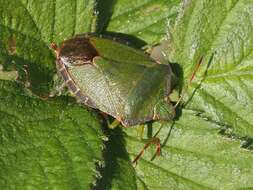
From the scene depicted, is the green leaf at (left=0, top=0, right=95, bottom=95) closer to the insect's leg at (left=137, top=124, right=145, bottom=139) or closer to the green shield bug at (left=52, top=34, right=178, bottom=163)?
the green shield bug at (left=52, top=34, right=178, bottom=163)

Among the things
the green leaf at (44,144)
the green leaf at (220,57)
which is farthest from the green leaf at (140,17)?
the green leaf at (44,144)

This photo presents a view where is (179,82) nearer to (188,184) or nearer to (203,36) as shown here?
(203,36)

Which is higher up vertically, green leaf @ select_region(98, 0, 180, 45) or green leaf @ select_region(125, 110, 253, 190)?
green leaf @ select_region(98, 0, 180, 45)

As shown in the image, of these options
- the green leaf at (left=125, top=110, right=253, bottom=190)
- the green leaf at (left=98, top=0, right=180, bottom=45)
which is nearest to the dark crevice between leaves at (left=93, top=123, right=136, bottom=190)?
the green leaf at (left=125, top=110, right=253, bottom=190)

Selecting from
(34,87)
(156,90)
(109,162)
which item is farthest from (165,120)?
(34,87)

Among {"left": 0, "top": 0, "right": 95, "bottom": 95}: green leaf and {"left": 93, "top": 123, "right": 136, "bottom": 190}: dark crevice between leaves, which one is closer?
{"left": 0, "top": 0, "right": 95, "bottom": 95}: green leaf

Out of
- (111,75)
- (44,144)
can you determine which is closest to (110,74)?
(111,75)

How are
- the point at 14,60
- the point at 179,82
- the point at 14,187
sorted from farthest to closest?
the point at 179,82, the point at 14,60, the point at 14,187
